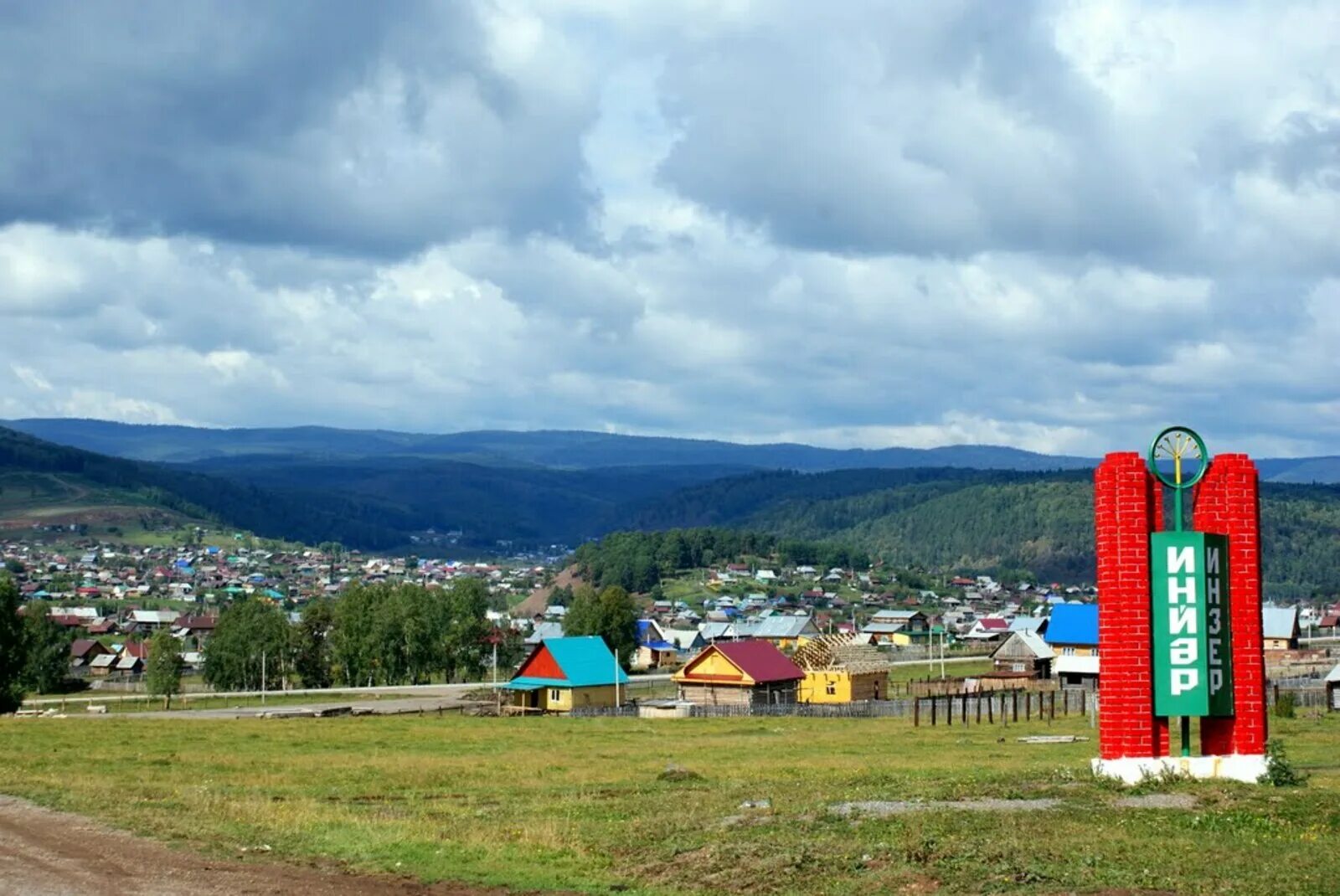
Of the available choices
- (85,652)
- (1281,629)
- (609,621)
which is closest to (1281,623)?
(1281,629)

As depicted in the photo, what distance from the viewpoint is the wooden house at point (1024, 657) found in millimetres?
112688

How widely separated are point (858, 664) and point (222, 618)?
67863 millimetres

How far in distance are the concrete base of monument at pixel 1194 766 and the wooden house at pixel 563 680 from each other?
68.4 m

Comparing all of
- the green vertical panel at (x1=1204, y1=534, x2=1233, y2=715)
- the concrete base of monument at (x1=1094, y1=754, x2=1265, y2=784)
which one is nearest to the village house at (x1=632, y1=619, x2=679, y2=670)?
the concrete base of monument at (x1=1094, y1=754, x2=1265, y2=784)

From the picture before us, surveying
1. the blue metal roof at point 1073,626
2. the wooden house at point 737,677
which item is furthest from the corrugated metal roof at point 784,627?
the wooden house at point 737,677

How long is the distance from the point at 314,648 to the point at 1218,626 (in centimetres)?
11928

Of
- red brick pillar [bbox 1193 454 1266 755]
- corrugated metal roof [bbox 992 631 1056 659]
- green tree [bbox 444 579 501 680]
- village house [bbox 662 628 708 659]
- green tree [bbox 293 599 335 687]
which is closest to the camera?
red brick pillar [bbox 1193 454 1266 755]

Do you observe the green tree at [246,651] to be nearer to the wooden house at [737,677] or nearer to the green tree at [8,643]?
the green tree at [8,643]

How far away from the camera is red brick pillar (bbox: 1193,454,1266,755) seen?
91.4ft

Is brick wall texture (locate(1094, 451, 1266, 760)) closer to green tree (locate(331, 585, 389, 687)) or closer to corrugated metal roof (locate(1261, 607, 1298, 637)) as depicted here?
green tree (locate(331, 585, 389, 687))

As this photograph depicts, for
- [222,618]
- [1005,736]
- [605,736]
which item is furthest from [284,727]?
[222,618]

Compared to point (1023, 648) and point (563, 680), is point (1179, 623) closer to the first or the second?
point (563, 680)

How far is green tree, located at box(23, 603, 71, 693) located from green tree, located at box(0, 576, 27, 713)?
3372 cm

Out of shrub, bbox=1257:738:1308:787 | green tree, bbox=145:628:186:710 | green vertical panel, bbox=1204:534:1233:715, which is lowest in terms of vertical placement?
green tree, bbox=145:628:186:710
